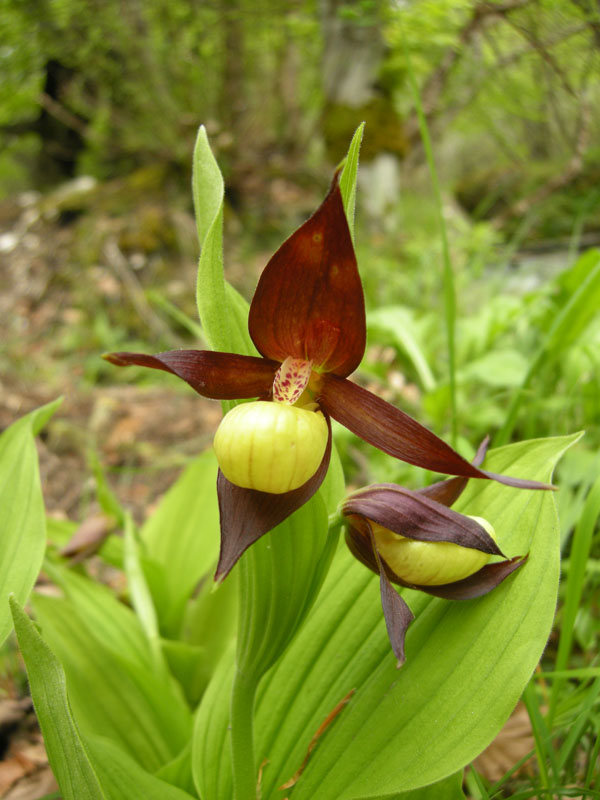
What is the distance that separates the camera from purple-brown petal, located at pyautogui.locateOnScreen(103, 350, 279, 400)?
548mm

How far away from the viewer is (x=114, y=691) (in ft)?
3.31

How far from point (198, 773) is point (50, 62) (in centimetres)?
571

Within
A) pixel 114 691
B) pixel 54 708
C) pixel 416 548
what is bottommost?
pixel 114 691

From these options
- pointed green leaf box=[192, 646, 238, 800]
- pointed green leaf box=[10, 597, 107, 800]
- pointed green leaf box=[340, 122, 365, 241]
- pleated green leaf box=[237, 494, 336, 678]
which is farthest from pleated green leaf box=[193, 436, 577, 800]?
pointed green leaf box=[340, 122, 365, 241]

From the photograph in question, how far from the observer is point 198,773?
31.0 inches

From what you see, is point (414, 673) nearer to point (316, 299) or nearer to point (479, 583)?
point (479, 583)

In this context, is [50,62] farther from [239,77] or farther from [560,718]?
[560,718]

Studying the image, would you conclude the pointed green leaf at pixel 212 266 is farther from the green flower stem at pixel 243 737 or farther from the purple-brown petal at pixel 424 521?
the green flower stem at pixel 243 737

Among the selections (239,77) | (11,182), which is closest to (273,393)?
(239,77)

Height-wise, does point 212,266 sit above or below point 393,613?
above

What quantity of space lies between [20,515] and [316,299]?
1.98 feet

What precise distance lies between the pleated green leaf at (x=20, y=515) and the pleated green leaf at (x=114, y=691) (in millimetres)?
261

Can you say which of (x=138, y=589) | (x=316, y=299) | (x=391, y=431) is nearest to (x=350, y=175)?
(x=316, y=299)

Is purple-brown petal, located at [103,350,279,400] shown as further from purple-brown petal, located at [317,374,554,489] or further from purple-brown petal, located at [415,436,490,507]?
purple-brown petal, located at [415,436,490,507]
